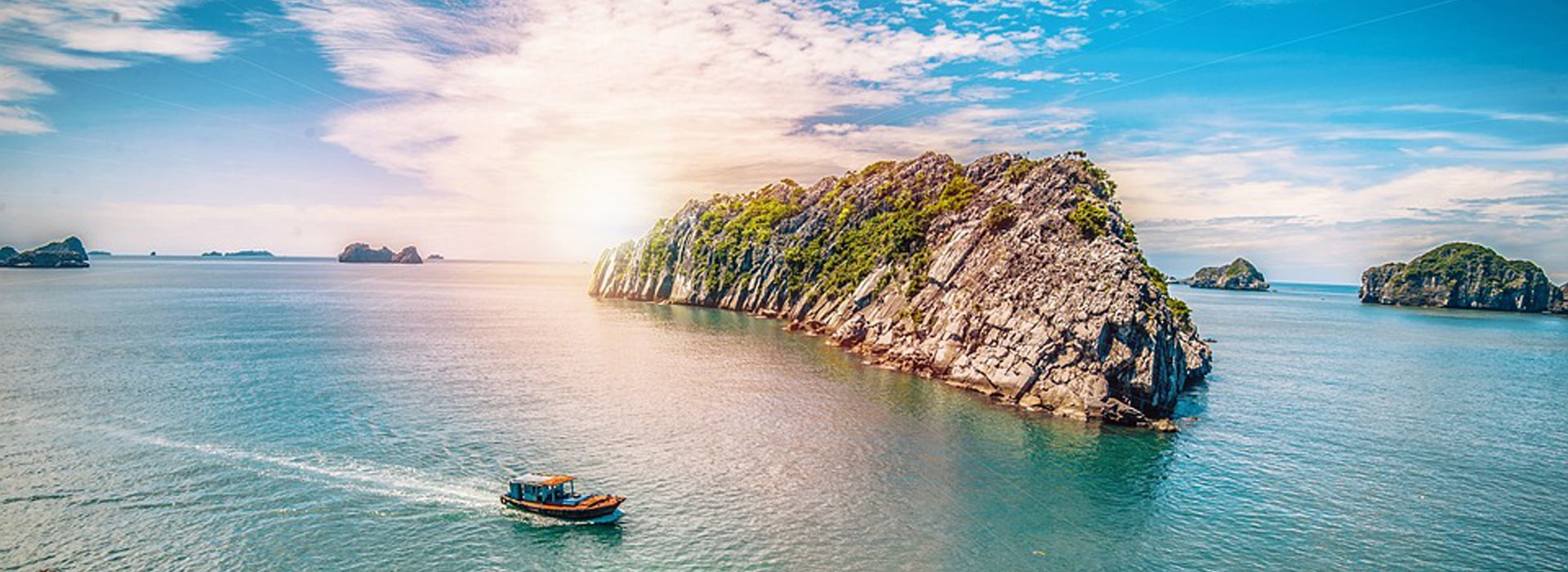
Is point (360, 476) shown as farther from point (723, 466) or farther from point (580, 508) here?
point (723, 466)

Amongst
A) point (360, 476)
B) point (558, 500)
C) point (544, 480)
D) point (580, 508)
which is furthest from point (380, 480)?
point (580, 508)

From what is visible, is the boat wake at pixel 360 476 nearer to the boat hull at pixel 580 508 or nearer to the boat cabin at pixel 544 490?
the boat cabin at pixel 544 490

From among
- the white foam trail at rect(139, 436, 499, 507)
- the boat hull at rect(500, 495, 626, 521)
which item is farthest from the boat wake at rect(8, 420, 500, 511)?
the boat hull at rect(500, 495, 626, 521)

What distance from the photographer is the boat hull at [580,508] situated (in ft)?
142

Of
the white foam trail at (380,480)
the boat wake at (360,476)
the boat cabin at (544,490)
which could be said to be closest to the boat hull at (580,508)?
the boat cabin at (544,490)

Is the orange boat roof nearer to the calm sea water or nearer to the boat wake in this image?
the calm sea water

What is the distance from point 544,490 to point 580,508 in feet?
9.67

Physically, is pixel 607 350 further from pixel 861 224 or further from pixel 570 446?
pixel 861 224

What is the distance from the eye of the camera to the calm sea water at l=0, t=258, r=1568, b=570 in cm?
4062

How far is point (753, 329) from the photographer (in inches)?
5482

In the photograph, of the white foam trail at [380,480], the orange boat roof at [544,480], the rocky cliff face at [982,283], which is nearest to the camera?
the orange boat roof at [544,480]

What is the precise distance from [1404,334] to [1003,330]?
141 meters

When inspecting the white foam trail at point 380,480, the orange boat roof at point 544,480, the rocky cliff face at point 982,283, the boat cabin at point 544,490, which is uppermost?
the rocky cliff face at point 982,283

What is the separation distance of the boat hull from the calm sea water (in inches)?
33.8
